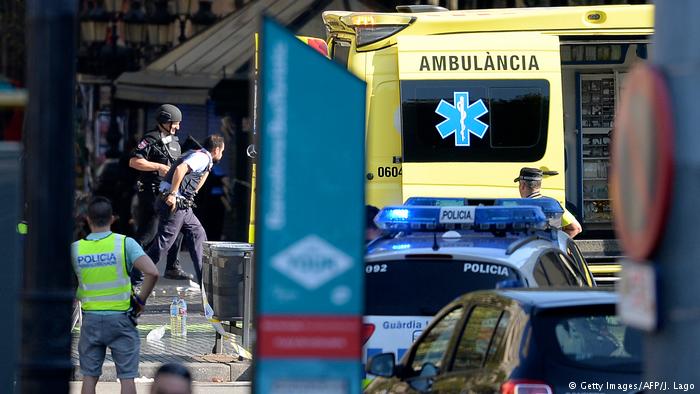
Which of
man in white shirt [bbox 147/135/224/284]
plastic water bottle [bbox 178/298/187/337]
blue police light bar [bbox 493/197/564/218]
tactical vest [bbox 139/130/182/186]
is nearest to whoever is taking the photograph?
blue police light bar [bbox 493/197/564/218]

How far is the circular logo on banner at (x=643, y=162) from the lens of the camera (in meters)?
3.60

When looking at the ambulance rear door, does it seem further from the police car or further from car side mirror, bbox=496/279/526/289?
car side mirror, bbox=496/279/526/289

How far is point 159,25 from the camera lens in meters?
25.5

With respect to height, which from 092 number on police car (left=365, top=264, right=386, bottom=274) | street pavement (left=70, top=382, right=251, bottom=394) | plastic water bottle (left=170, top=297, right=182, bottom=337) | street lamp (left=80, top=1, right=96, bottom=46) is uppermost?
street lamp (left=80, top=1, right=96, bottom=46)

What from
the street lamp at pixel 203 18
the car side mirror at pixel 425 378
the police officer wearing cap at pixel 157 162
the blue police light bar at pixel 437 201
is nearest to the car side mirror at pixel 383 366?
the car side mirror at pixel 425 378

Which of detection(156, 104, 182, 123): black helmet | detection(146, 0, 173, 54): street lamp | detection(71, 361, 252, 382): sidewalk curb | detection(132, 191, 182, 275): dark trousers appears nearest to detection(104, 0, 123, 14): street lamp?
detection(146, 0, 173, 54): street lamp

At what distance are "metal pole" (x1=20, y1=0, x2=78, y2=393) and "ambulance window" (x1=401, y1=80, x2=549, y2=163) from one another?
25.0 feet

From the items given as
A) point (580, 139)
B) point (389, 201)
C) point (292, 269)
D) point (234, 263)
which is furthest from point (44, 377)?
point (580, 139)

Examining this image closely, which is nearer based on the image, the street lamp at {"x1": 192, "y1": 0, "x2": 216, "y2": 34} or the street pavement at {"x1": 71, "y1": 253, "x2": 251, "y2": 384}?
the street pavement at {"x1": 71, "y1": 253, "x2": 251, "y2": 384}

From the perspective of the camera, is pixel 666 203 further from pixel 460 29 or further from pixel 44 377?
pixel 460 29

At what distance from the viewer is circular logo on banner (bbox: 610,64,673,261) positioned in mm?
3596

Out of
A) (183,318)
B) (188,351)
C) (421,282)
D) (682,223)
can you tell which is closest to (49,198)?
(682,223)

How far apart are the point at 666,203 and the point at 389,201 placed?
8.95 m

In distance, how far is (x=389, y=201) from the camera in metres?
12.5
